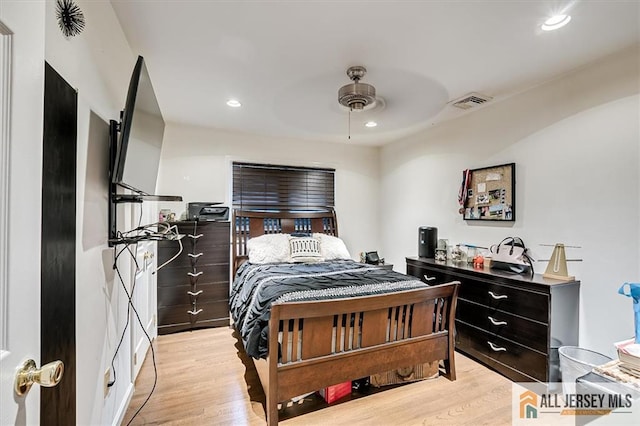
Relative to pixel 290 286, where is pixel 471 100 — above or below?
above

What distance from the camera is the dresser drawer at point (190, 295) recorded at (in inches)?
134

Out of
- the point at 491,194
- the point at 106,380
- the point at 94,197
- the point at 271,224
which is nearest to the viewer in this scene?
the point at 94,197

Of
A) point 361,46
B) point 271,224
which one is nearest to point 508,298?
point 361,46

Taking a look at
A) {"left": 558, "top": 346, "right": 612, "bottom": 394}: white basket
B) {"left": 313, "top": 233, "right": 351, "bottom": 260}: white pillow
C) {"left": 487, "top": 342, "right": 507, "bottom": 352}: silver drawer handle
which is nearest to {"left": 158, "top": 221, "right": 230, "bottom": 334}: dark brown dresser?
{"left": 313, "top": 233, "right": 351, "bottom": 260}: white pillow

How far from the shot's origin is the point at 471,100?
2973mm

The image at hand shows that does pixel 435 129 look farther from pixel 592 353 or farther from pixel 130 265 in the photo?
pixel 130 265

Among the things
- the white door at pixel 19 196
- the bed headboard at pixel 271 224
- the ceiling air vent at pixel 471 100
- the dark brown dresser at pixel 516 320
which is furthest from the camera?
the bed headboard at pixel 271 224

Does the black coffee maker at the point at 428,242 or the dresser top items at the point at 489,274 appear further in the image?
the black coffee maker at the point at 428,242

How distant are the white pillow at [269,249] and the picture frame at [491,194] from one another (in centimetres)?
213

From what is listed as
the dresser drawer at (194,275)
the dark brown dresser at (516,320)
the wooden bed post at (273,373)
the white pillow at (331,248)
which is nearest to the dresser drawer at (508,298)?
the dark brown dresser at (516,320)

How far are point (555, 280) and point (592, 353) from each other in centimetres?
55

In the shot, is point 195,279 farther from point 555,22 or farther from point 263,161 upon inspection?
point 555,22

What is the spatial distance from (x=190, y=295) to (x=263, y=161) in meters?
1.99

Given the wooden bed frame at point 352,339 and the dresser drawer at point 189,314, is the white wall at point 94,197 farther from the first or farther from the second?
the dresser drawer at point 189,314
